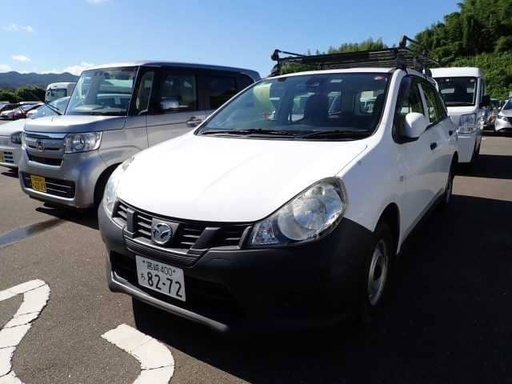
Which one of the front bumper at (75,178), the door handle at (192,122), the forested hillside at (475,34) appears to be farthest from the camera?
the forested hillside at (475,34)

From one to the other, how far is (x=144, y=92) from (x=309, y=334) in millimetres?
3830

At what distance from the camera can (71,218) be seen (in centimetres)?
508

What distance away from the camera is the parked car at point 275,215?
2.06m

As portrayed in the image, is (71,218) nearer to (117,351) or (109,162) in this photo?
(109,162)

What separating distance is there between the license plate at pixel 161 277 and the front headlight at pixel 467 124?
22.4 feet

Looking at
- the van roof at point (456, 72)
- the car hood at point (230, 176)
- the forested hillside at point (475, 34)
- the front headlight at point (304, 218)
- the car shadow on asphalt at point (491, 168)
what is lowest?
the car shadow on asphalt at point (491, 168)

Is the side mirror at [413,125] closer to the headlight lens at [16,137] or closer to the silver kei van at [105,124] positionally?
the silver kei van at [105,124]

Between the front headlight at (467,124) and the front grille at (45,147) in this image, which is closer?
the front grille at (45,147)

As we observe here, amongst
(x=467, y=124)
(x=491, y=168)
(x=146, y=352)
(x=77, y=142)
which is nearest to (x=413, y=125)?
(x=146, y=352)

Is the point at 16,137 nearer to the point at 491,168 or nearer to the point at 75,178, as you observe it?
the point at 75,178

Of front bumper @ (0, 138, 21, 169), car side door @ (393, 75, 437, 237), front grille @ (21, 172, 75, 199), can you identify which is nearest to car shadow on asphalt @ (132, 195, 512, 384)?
car side door @ (393, 75, 437, 237)

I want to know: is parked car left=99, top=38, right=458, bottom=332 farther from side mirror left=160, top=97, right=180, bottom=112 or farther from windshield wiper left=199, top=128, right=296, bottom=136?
side mirror left=160, top=97, right=180, bottom=112

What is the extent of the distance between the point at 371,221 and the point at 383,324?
0.77 meters

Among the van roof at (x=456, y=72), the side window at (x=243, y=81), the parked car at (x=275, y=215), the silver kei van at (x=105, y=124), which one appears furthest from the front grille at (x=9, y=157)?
the van roof at (x=456, y=72)
